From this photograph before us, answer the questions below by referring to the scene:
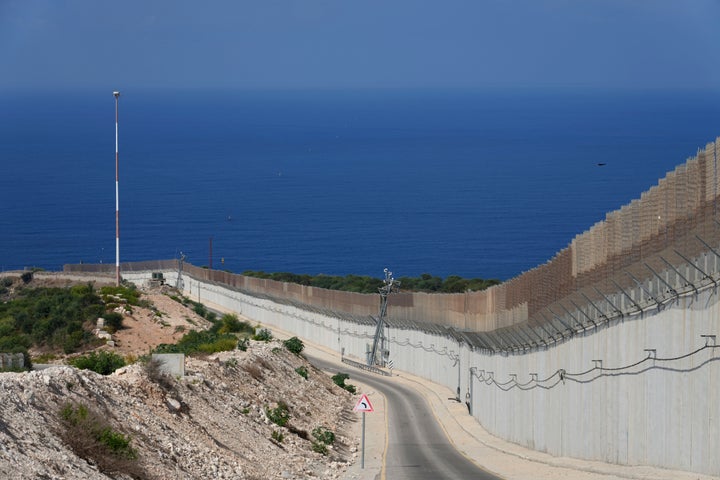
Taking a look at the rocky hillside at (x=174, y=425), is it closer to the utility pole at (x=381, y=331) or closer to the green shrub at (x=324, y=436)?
the green shrub at (x=324, y=436)

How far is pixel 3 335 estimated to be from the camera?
2101 inches

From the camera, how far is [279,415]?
33906mm

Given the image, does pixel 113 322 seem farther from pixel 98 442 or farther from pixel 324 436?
pixel 98 442

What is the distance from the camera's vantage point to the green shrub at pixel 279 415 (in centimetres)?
3322

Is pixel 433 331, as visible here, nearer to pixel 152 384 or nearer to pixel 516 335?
pixel 516 335

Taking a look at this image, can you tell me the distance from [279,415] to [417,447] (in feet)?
13.3

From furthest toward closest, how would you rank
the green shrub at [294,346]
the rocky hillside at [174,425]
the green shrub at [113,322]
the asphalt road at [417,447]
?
the green shrub at [113,322]
the green shrub at [294,346]
the asphalt road at [417,447]
the rocky hillside at [174,425]

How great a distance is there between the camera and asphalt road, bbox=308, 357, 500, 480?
96.8 feet

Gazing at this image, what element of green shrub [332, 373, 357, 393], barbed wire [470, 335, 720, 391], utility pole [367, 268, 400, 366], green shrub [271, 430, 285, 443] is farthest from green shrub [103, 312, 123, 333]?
green shrub [271, 430, 285, 443]

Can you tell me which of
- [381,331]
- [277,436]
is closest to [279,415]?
[277,436]

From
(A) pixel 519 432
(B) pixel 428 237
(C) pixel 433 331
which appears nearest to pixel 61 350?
(C) pixel 433 331

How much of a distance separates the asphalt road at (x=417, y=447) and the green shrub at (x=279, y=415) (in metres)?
2.67

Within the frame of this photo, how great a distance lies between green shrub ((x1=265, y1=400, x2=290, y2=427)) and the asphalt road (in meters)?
2.67

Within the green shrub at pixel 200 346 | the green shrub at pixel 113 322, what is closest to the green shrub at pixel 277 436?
the green shrub at pixel 200 346
